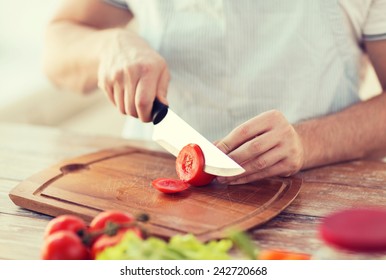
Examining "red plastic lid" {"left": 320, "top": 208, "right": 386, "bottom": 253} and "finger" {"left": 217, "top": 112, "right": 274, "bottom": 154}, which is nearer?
"red plastic lid" {"left": 320, "top": 208, "right": 386, "bottom": 253}

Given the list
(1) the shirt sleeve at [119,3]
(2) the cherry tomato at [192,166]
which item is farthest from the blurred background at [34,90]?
(2) the cherry tomato at [192,166]

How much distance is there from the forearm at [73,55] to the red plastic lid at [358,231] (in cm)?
87

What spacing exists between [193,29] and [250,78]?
0.19 m

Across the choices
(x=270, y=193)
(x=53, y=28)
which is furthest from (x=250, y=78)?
(x=53, y=28)

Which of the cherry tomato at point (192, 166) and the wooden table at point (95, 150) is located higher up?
the cherry tomato at point (192, 166)

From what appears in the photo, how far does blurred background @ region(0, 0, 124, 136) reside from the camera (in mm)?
2814

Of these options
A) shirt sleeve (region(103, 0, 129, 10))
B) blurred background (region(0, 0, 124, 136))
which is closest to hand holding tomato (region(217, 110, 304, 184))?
shirt sleeve (region(103, 0, 129, 10))

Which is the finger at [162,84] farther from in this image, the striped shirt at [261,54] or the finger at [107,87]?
the striped shirt at [261,54]

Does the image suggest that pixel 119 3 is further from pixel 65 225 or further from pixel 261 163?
pixel 65 225

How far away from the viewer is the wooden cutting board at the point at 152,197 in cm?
121

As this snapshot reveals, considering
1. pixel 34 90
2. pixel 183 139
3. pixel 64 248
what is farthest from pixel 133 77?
pixel 34 90

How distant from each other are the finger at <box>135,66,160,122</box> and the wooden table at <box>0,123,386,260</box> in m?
0.29

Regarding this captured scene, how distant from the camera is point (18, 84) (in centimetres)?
293

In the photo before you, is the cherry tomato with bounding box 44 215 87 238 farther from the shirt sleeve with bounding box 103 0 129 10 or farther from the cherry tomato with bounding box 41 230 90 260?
the shirt sleeve with bounding box 103 0 129 10
